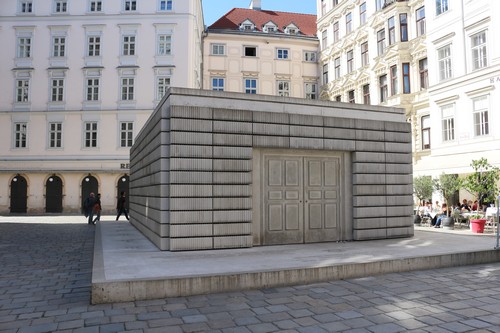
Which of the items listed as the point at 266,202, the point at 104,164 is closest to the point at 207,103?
the point at 266,202

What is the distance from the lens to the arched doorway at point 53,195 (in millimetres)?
34750

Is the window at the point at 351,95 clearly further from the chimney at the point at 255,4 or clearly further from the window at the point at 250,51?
the chimney at the point at 255,4

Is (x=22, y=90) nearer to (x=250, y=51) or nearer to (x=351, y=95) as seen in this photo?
(x=250, y=51)

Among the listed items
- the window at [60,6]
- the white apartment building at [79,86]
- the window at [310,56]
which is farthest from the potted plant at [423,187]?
the window at [60,6]

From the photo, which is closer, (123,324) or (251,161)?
(123,324)

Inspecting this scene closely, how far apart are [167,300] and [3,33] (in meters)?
38.6

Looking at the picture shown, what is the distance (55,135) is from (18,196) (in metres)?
5.85

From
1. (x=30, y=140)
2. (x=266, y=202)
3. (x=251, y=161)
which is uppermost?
(x=30, y=140)

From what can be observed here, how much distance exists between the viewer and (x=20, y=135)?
35438mm

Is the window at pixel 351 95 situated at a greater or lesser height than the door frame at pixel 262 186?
greater

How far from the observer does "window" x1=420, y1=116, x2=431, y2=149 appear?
2989 cm

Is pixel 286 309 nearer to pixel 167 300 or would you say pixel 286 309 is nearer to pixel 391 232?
pixel 167 300

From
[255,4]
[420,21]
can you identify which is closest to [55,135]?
[255,4]

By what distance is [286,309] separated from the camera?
6168 millimetres
